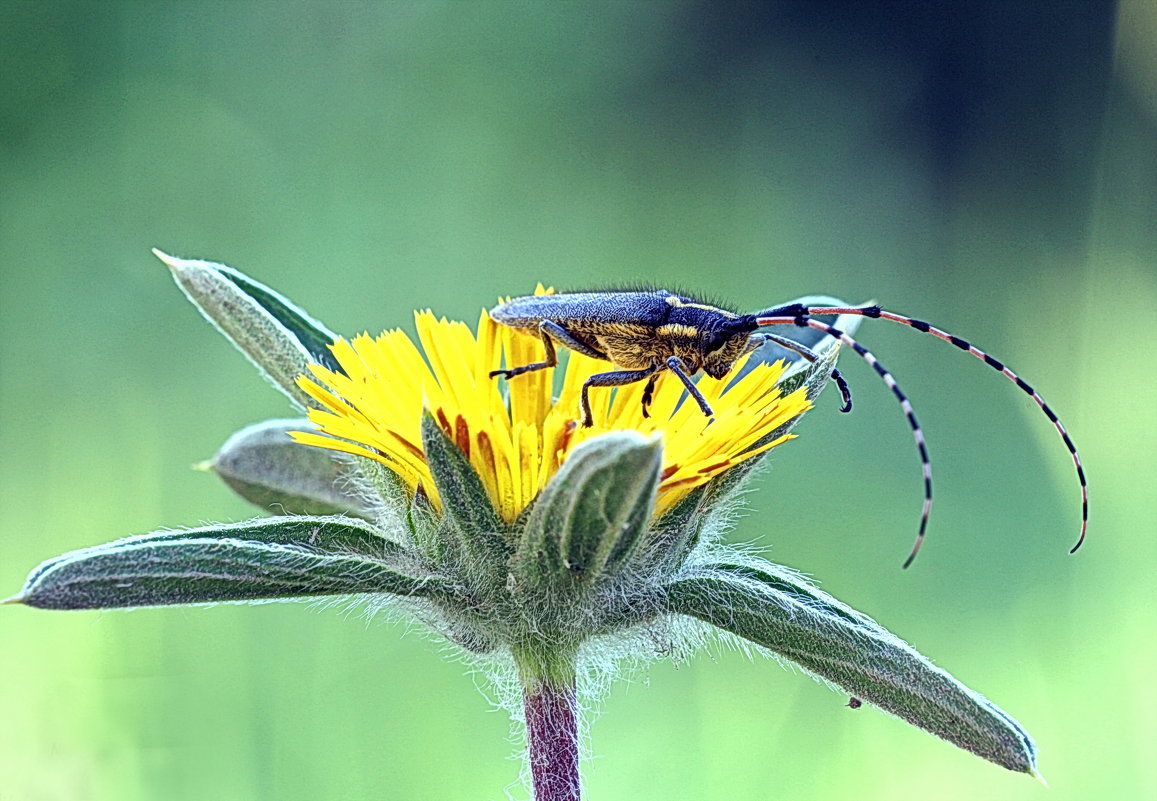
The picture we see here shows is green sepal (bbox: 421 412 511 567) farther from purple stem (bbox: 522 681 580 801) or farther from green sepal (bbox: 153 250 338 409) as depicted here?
green sepal (bbox: 153 250 338 409)

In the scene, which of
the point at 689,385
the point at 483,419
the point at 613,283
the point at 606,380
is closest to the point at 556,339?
the point at 606,380

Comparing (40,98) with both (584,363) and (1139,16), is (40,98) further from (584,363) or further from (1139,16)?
(1139,16)

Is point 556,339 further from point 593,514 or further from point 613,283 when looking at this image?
point 613,283

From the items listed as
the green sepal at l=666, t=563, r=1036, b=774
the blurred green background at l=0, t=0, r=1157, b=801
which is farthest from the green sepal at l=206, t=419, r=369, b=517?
the blurred green background at l=0, t=0, r=1157, b=801

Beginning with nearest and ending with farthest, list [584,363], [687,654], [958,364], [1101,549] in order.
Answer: [687,654] → [584,363] → [1101,549] → [958,364]

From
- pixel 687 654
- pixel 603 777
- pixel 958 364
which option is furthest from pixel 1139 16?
pixel 687 654

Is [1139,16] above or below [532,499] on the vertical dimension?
above

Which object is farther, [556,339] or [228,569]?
[556,339]
